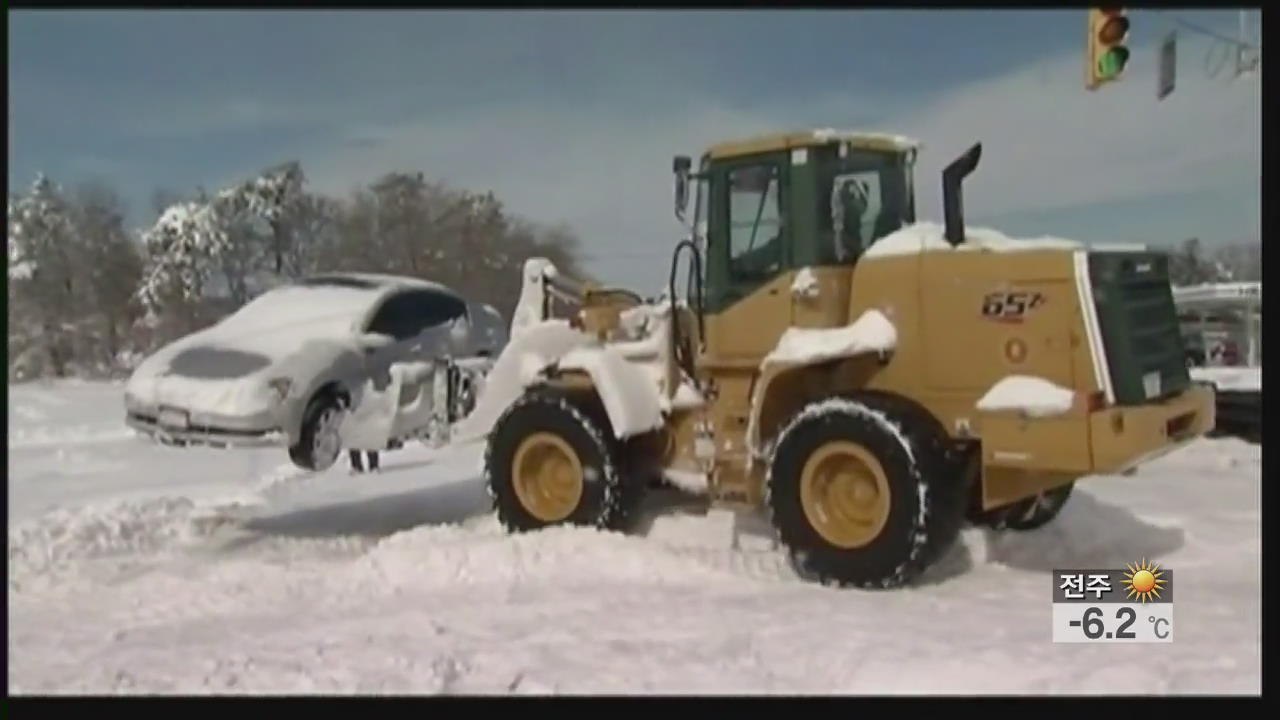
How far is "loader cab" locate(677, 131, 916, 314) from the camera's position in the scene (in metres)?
6.86

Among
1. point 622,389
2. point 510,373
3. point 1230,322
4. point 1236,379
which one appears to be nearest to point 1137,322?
point 622,389

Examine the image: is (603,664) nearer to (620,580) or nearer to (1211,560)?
(620,580)

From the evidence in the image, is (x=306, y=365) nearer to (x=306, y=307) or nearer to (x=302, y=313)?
(x=302, y=313)

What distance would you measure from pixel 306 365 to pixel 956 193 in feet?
→ 14.6

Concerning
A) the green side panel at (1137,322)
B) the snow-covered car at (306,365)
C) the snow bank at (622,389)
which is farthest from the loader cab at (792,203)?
the snow-covered car at (306,365)

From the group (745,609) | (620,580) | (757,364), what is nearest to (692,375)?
(757,364)

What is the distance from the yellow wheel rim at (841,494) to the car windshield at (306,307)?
3989 millimetres

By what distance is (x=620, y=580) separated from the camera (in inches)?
254

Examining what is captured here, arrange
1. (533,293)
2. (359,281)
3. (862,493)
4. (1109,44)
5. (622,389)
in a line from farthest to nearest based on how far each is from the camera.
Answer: (359,281) → (533,293) → (1109,44) → (622,389) → (862,493)

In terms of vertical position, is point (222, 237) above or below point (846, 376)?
above

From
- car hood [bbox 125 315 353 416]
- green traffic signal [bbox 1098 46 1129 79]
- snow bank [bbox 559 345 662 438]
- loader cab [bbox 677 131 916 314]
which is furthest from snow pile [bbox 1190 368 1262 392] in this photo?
car hood [bbox 125 315 353 416]

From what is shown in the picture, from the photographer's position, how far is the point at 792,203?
22.6 ft

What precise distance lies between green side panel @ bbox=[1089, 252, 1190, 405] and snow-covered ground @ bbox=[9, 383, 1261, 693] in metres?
A: 1.06

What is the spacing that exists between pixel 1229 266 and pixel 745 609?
9.84m
